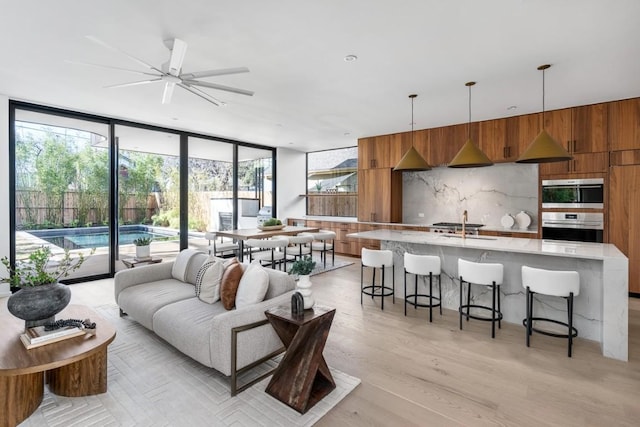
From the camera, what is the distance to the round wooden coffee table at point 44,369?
1.86 m

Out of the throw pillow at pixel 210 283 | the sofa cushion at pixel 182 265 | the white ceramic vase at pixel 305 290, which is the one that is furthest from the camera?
the sofa cushion at pixel 182 265

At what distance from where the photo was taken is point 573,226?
4773 mm

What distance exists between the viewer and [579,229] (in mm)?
4730

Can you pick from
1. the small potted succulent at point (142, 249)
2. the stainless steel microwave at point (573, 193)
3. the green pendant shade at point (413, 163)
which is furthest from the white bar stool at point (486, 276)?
the small potted succulent at point (142, 249)

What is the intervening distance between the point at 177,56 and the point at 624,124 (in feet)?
19.0

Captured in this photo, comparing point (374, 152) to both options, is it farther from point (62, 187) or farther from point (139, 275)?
point (62, 187)

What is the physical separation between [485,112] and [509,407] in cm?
446

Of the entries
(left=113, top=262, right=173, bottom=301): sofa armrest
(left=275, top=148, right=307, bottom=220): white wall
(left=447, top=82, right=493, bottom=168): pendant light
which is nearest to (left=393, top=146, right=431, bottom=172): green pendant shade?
(left=447, top=82, right=493, bottom=168): pendant light

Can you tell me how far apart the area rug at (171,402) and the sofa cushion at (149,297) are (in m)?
0.41

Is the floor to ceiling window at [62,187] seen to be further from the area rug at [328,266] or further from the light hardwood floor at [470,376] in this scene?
the light hardwood floor at [470,376]

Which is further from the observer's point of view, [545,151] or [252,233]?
[252,233]

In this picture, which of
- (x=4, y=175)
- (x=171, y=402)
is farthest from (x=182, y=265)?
(x=4, y=175)

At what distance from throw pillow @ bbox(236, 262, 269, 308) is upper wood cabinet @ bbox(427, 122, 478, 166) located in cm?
468

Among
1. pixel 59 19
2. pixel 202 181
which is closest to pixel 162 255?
pixel 202 181
